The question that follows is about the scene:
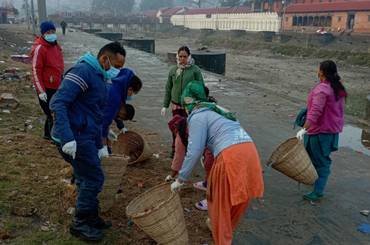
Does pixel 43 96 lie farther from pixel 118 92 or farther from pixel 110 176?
pixel 110 176

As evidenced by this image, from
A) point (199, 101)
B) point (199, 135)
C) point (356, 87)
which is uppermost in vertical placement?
point (199, 101)

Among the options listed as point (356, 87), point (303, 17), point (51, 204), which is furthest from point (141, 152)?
point (303, 17)

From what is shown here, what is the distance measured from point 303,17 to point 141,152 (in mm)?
52796

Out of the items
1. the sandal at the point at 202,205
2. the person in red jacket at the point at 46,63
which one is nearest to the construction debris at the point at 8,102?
the person in red jacket at the point at 46,63

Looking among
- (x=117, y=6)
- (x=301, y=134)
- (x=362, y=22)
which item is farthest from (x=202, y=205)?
(x=117, y=6)

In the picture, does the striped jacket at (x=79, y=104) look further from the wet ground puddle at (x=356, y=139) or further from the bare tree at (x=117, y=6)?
the bare tree at (x=117, y=6)

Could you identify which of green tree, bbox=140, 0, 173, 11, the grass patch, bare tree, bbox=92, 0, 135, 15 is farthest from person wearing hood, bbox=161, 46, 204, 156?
green tree, bbox=140, 0, 173, 11

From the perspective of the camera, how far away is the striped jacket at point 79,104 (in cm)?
315

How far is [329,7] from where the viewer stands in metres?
48.8

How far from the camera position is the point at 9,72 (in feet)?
40.6

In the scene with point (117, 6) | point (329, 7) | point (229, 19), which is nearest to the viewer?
point (329, 7)

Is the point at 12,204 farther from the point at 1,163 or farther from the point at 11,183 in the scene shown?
the point at 1,163

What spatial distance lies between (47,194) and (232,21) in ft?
226

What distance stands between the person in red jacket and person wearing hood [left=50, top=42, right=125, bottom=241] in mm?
2630
